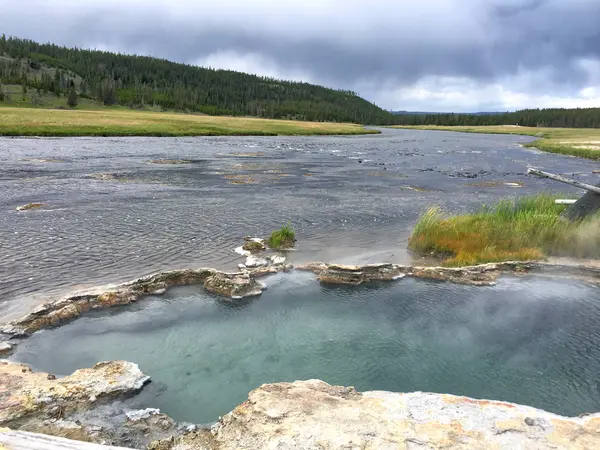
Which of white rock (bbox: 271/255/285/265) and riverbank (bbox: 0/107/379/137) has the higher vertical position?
riverbank (bbox: 0/107/379/137)

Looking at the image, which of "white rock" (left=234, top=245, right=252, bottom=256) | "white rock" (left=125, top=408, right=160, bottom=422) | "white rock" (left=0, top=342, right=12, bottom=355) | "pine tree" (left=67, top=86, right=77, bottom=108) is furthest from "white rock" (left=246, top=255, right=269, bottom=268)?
"pine tree" (left=67, top=86, right=77, bottom=108)

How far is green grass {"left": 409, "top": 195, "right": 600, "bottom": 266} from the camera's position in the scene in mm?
16906

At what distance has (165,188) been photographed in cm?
3297

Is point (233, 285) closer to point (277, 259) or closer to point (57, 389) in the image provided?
point (277, 259)

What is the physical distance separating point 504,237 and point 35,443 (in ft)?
55.3

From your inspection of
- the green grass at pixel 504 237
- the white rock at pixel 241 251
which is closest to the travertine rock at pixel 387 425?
the green grass at pixel 504 237

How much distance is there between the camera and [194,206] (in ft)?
89.1

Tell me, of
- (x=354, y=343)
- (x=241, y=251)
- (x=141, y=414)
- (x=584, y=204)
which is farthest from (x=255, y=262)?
(x=584, y=204)

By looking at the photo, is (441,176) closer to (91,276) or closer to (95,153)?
(91,276)

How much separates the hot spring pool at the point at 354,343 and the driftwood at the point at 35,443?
2.85 metres

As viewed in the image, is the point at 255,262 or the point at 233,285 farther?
the point at 255,262

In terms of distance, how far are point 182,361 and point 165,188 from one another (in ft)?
81.1

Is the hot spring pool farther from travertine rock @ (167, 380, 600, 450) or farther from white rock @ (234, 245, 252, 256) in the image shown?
white rock @ (234, 245, 252, 256)

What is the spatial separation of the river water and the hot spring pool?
3.25 meters
